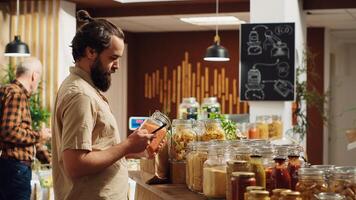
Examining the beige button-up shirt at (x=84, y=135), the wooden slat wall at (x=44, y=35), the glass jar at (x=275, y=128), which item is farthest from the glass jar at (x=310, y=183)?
the wooden slat wall at (x=44, y=35)

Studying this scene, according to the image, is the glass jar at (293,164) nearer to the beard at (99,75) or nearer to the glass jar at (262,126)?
the beard at (99,75)

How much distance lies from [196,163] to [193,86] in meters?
8.70

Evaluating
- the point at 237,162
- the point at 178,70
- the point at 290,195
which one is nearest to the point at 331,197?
the point at 290,195

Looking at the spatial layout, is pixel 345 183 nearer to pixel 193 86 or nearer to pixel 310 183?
pixel 310 183

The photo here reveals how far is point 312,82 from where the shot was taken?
10.8 meters

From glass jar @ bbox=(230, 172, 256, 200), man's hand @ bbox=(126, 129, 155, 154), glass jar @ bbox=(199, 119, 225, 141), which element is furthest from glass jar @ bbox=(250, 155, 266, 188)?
glass jar @ bbox=(199, 119, 225, 141)

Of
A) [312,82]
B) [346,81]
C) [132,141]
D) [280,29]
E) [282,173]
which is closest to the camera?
[282,173]

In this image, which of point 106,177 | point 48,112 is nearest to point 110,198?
point 106,177

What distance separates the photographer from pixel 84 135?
8.36 ft

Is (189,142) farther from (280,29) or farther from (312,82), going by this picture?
(312,82)

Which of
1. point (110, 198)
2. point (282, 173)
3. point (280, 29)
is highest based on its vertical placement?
point (280, 29)

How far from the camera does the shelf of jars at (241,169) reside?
2027 mm

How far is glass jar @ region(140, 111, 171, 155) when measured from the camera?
2.73m

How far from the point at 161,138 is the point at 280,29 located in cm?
435
